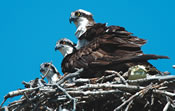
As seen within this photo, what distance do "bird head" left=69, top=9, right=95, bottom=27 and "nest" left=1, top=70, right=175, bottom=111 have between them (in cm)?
298

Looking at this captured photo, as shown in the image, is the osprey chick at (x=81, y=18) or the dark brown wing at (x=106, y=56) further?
the osprey chick at (x=81, y=18)

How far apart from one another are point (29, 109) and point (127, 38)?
2188 millimetres

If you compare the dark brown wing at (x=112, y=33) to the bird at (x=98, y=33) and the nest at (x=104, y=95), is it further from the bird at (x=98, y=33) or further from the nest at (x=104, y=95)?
the nest at (x=104, y=95)

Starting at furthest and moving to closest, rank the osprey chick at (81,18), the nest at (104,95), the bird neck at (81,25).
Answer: the osprey chick at (81,18) → the bird neck at (81,25) → the nest at (104,95)

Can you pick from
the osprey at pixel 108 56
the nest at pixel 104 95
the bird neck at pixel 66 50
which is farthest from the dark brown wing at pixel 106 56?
the bird neck at pixel 66 50

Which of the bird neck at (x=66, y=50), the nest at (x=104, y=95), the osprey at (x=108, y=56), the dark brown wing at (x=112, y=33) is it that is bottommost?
the nest at (x=104, y=95)

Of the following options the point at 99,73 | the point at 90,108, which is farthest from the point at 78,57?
the point at 90,108

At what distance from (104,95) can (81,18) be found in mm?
3399

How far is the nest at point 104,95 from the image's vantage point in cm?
545

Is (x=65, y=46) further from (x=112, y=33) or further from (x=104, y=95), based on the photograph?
(x=104, y=95)

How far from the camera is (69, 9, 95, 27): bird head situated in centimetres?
877

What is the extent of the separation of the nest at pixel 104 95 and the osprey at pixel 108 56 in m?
0.62

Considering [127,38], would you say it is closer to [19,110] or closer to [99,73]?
[99,73]

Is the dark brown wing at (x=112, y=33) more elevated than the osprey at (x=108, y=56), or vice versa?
the dark brown wing at (x=112, y=33)
